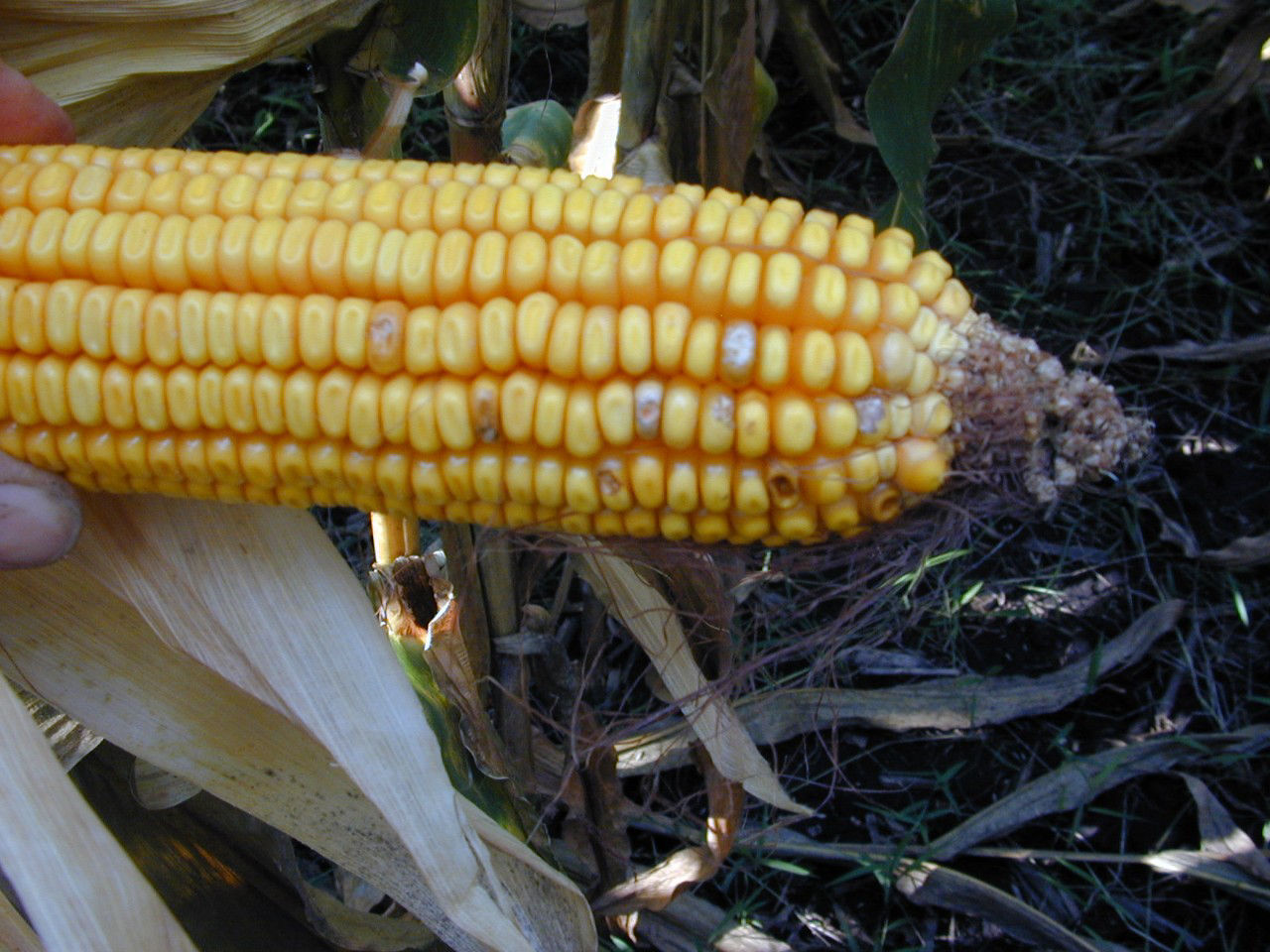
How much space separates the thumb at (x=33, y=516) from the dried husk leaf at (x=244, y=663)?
135 mm

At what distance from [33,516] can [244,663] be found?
0.31 m

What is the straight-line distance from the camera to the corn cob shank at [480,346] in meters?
1.01

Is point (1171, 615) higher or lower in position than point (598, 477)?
lower

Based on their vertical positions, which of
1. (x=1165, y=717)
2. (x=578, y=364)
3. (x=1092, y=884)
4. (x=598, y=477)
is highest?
(x=578, y=364)

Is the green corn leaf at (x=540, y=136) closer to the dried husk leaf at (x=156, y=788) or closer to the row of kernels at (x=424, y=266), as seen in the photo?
the row of kernels at (x=424, y=266)

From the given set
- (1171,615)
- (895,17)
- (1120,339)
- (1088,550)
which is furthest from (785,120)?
(1171,615)

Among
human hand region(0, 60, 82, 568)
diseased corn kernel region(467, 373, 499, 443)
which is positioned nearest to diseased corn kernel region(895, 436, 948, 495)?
diseased corn kernel region(467, 373, 499, 443)

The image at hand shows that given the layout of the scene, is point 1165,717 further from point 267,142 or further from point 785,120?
point 267,142

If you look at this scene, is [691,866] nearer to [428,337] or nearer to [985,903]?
[985,903]

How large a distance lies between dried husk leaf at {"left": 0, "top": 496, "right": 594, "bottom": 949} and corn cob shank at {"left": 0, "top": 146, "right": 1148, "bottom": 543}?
19 cm

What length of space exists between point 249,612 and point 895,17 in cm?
300

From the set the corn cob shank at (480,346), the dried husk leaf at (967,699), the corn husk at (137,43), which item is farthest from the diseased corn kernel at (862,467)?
the dried husk leaf at (967,699)

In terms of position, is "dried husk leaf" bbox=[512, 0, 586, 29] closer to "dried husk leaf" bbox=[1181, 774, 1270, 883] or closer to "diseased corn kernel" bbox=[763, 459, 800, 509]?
"diseased corn kernel" bbox=[763, 459, 800, 509]

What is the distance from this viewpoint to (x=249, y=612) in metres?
1.36
